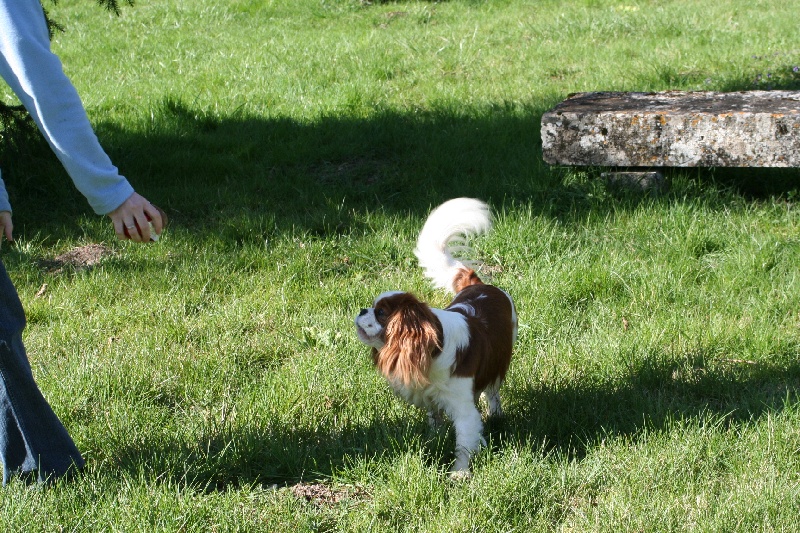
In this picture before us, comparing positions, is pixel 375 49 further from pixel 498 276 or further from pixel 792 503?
pixel 792 503

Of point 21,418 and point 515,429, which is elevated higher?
point 21,418

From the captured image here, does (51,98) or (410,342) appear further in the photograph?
(410,342)

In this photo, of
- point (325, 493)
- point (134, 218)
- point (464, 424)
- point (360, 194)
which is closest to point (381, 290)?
point (360, 194)

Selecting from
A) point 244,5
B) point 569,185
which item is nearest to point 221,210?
point 569,185

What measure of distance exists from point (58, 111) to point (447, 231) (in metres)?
1.83

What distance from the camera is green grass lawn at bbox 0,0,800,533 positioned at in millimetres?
2941

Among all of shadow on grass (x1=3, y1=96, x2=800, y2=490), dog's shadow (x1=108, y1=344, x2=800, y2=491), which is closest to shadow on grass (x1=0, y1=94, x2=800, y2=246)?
shadow on grass (x1=3, y1=96, x2=800, y2=490)

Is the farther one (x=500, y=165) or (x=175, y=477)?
(x=500, y=165)

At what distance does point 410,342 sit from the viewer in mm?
2961

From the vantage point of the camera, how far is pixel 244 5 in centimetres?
1159

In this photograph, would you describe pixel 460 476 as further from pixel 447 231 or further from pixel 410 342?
pixel 447 231

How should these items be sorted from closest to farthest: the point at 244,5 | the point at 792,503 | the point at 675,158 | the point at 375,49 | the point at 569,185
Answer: the point at 792,503, the point at 675,158, the point at 569,185, the point at 375,49, the point at 244,5

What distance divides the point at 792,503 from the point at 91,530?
240cm

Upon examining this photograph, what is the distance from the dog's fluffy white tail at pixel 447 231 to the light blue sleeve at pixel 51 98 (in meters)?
1.58
